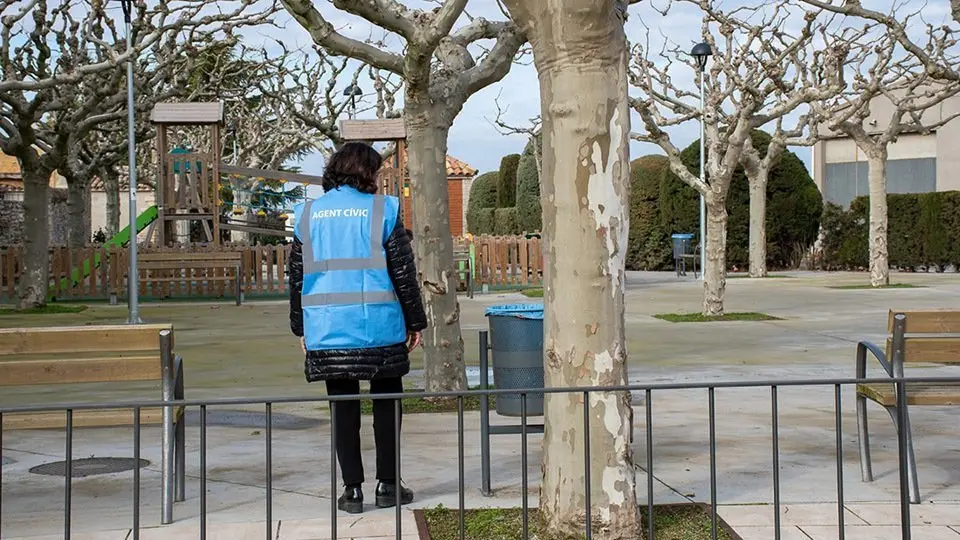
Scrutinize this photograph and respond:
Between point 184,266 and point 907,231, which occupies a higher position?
point 907,231

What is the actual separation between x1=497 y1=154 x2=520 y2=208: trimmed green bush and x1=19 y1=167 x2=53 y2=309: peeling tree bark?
99.8 feet

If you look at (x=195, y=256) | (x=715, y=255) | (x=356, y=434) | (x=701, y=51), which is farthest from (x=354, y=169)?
(x=701, y=51)

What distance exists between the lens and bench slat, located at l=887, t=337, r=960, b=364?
6.30m

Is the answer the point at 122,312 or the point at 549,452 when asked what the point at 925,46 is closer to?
the point at 122,312

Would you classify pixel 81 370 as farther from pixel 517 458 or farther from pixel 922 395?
pixel 922 395

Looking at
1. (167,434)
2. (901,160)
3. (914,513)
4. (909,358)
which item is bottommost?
(914,513)

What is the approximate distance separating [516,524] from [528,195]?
3907 centimetres

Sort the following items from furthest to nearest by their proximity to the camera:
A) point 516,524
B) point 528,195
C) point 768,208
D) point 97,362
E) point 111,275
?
1. point 528,195
2. point 768,208
3. point 111,275
4. point 97,362
5. point 516,524

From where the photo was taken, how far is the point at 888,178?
4372cm

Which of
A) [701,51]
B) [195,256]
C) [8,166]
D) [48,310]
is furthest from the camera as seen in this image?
[8,166]

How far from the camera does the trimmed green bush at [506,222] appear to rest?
46.4 metres

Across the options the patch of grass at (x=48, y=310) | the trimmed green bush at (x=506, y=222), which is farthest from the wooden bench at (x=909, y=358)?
the trimmed green bush at (x=506, y=222)

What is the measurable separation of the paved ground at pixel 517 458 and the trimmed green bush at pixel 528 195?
30081mm

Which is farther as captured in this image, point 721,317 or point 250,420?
point 721,317
